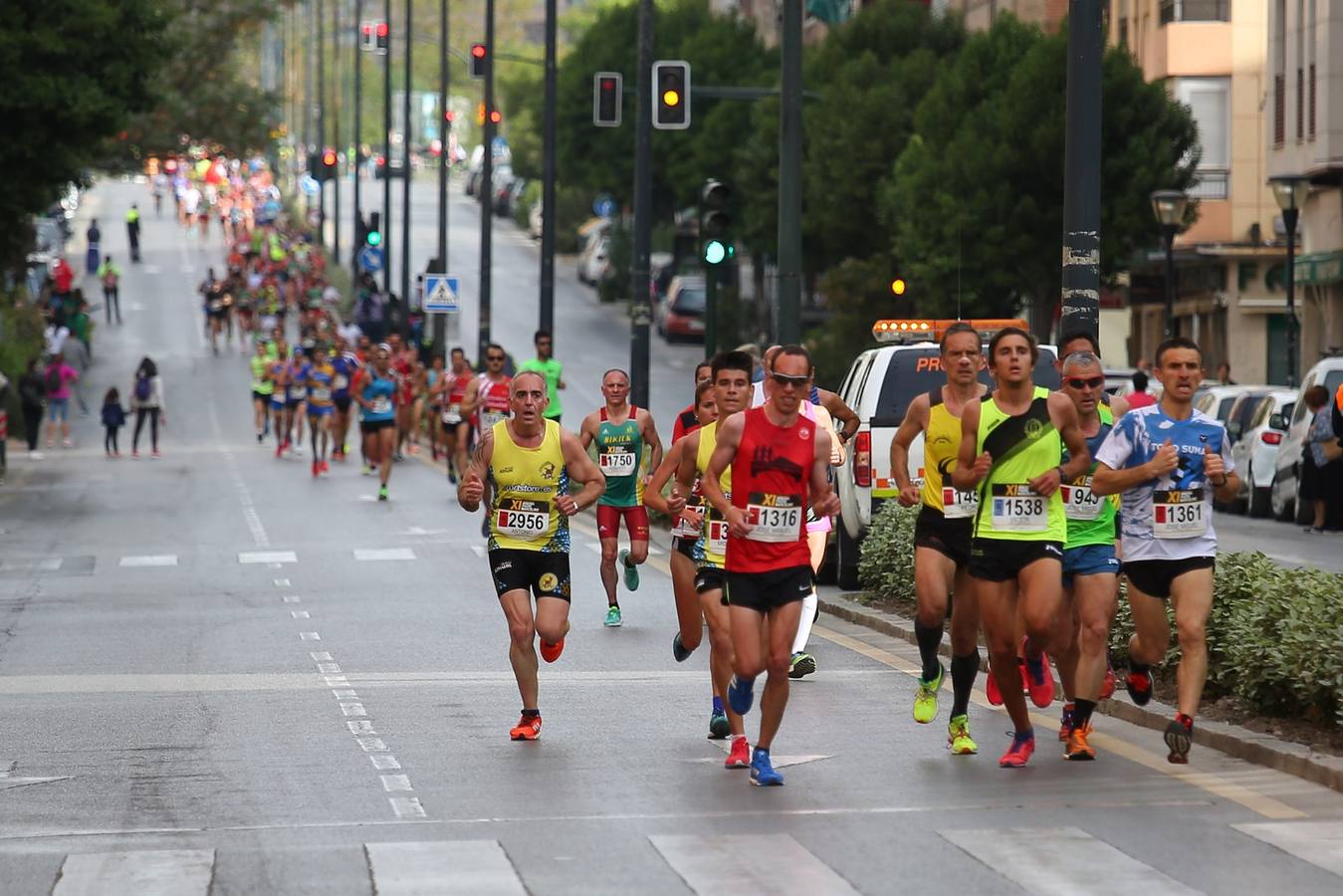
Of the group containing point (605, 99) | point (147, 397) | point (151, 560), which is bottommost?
point (151, 560)

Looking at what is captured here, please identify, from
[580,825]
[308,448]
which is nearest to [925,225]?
[308,448]

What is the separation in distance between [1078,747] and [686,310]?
62.1 metres

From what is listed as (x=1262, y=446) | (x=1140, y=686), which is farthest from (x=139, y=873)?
(x=1262, y=446)

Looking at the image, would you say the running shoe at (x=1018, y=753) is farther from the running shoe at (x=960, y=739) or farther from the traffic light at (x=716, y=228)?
the traffic light at (x=716, y=228)

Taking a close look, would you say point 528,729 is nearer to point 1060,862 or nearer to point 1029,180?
point 1060,862

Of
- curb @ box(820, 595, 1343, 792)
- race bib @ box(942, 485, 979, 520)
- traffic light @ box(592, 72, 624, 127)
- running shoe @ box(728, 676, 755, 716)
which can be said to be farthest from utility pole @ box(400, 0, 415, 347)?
running shoe @ box(728, 676, 755, 716)

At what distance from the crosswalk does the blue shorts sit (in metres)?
2.00

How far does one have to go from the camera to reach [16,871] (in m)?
9.01

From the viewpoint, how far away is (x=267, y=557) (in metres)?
24.8

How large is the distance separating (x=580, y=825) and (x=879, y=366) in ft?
32.5

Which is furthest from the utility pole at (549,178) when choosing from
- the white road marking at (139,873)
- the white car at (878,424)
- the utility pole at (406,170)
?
the white road marking at (139,873)

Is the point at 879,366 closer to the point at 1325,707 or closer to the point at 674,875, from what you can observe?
the point at 1325,707

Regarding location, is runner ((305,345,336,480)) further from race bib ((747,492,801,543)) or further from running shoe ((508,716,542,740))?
race bib ((747,492,801,543))

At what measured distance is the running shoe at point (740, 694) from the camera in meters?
11.1
